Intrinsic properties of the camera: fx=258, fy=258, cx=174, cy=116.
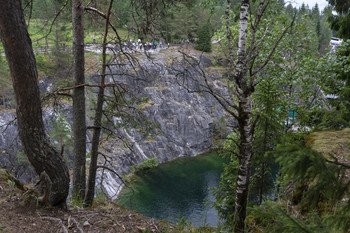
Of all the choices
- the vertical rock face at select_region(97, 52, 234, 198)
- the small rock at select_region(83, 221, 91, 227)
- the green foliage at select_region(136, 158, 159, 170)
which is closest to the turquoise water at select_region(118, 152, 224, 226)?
the green foliage at select_region(136, 158, 159, 170)

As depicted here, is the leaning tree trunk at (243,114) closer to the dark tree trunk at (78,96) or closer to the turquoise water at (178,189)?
the dark tree trunk at (78,96)

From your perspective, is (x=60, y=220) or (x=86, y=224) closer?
(x=60, y=220)

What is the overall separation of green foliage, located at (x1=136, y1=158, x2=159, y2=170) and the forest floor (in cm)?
1872

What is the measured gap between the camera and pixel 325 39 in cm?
5025

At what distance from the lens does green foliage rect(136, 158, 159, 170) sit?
22.5 m

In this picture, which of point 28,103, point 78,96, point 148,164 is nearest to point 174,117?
point 148,164

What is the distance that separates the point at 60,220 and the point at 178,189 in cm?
1731

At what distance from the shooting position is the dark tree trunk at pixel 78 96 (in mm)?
4945

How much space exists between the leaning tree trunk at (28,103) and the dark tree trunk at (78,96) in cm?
148

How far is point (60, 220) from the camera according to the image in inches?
126

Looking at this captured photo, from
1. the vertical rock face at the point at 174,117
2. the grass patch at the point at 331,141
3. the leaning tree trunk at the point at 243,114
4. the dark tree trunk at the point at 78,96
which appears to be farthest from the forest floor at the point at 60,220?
the vertical rock face at the point at 174,117

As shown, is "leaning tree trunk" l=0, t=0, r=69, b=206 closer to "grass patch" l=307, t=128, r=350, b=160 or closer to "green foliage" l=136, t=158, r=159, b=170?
"grass patch" l=307, t=128, r=350, b=160

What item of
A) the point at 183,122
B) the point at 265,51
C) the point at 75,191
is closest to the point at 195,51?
the point at 183,122

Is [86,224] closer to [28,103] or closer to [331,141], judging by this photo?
[28,103]
